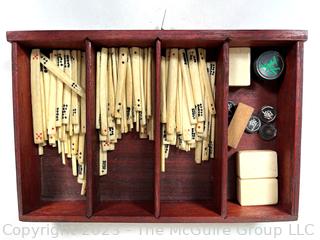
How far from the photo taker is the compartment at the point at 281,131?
1.19 m

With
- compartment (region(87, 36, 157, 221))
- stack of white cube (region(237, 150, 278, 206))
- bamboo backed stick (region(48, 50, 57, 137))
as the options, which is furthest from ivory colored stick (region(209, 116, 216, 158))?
bamboo backed stick (region(48, 50, 57, 137))

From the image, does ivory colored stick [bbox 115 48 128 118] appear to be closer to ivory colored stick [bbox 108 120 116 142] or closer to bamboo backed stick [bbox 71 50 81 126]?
ivory colored stick [bbox 108 120 116 142]

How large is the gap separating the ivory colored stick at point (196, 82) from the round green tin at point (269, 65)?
23 centimetres

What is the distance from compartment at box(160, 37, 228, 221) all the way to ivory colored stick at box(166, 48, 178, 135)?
0.05 m

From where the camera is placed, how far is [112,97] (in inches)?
50.9

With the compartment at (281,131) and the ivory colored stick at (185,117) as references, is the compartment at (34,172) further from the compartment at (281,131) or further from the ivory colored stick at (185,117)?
the compartment at (281,131)

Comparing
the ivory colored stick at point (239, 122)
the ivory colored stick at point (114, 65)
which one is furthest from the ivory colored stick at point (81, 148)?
the ivory colored stick at point (239, 122)

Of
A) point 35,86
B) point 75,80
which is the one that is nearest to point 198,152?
point 75,80

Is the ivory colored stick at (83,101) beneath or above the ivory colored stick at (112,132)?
above

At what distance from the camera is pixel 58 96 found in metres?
1.31

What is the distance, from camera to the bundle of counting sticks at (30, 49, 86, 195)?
1286mm
